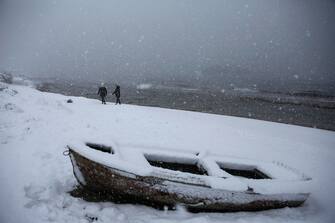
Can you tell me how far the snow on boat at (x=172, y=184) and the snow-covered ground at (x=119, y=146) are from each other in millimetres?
253

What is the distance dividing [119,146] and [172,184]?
1.80 metres

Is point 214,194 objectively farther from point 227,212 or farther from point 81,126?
point 81,126

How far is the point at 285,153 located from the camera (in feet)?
40.3

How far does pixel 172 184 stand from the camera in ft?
20.1

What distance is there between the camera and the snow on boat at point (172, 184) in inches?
239

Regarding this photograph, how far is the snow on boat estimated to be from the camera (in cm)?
607

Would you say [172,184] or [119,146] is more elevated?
[119,146]

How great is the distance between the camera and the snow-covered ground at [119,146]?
5977 millimetres

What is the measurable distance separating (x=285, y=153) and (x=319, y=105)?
2274 centimetres

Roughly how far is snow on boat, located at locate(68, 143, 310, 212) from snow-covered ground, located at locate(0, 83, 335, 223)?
0.25 m

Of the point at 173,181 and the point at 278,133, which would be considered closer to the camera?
the point at 173,181

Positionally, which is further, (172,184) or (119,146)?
(119,146)

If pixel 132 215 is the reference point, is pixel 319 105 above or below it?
above

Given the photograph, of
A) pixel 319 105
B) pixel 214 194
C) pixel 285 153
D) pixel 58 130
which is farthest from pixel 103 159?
pixel 319 105
